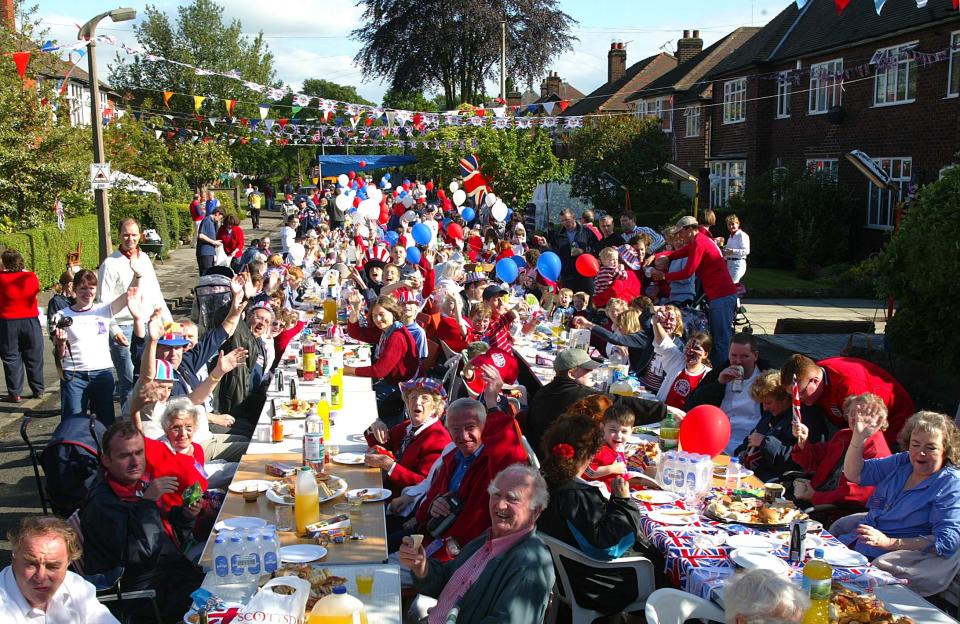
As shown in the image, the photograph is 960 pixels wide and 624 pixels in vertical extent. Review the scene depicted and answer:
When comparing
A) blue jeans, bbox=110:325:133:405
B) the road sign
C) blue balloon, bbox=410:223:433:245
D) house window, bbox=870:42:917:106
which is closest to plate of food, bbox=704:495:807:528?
blue jeans, bbox=110:325:133:405

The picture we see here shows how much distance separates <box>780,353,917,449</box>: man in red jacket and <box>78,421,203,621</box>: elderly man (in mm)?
3794

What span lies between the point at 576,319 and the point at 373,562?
5287mm

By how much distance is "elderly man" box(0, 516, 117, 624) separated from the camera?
11.0ft

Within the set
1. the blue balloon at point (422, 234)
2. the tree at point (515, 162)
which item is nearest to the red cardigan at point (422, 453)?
the blue balloon at point (422, 234)

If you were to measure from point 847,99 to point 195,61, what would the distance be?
126ft

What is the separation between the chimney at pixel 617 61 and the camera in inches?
1994

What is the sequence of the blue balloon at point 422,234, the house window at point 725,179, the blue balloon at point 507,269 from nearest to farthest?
the blue balloon at point 507,269
the blue balloon at point 422,234
the house window at point 725,179

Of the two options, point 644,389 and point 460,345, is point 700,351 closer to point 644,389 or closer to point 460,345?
point 644,389

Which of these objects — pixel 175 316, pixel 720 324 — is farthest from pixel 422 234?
pixel 720 324

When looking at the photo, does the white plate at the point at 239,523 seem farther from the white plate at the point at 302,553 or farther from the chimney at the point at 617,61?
the chimney at the point at 617,61

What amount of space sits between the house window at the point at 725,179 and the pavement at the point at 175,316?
1094 cm

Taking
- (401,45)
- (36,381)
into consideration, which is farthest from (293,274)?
(401,45)

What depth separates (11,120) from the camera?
18516mm

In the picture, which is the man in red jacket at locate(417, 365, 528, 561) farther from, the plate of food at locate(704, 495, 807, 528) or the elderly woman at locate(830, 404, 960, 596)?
the elderly woman at locate(830, 404, 960, 596)
